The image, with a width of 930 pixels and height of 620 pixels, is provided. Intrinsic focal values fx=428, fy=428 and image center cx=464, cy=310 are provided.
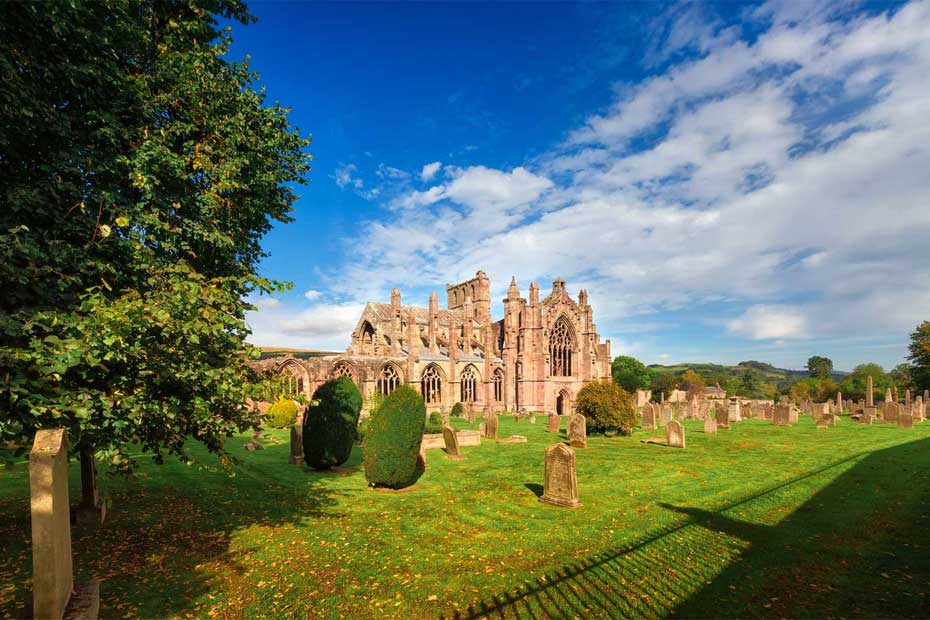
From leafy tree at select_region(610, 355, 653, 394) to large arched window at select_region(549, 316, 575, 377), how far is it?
19.5 meters

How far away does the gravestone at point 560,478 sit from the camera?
34.6 feet

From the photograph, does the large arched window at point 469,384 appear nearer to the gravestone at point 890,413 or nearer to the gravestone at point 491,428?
the gravestone at point 491,428

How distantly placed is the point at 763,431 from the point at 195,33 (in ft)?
101

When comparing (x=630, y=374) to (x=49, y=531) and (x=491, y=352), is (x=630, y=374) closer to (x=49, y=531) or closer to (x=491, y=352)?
(x=491, y=352)

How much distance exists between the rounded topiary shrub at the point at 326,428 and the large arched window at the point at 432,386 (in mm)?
23866

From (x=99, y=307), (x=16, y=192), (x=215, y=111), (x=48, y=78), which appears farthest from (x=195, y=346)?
(x=215, y=111)

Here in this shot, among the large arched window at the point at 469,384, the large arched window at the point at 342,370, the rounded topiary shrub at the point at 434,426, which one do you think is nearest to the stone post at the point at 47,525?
the rounded topiary shrub at the point at 434,426

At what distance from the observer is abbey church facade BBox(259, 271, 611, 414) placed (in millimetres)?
38562

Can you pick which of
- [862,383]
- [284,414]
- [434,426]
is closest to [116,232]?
[434,426]

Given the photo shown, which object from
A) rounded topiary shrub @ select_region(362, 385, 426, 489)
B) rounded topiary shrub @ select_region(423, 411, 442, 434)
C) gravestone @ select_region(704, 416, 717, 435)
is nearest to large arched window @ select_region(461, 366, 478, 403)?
rounded topiary shrub @ select_region(423, 411, 442, 434)

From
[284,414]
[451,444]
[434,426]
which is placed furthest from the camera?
[284,414]

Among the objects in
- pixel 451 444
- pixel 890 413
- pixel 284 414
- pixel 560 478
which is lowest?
pixel 890 413

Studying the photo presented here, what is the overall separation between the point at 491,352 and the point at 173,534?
34.8m

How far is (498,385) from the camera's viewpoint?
1724 inches
